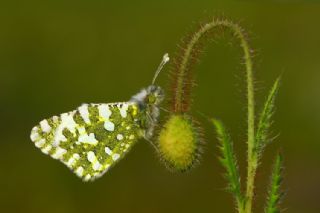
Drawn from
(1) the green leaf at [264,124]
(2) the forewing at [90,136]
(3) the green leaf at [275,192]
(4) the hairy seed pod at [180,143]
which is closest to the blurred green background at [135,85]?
(2) the forewing at [90,136]

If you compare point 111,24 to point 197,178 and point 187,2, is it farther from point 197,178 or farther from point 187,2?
point 197,178

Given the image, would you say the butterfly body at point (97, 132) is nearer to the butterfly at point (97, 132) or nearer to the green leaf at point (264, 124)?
the butterfly at point (97, 132)

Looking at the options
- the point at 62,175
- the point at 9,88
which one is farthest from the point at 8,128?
the point at 62,175

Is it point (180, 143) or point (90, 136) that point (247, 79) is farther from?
point (90, 136)

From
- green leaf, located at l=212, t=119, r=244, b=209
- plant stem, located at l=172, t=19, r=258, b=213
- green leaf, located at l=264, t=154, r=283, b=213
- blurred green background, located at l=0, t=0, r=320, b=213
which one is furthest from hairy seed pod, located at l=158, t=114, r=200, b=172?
blurred green background, located at l=0, t=0, r=320, b=213

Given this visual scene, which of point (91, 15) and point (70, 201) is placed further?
point (91, 15)

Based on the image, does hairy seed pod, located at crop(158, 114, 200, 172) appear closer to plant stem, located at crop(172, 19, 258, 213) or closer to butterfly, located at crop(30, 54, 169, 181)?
plant stem, located at crop(172, 19, 258, 213)
